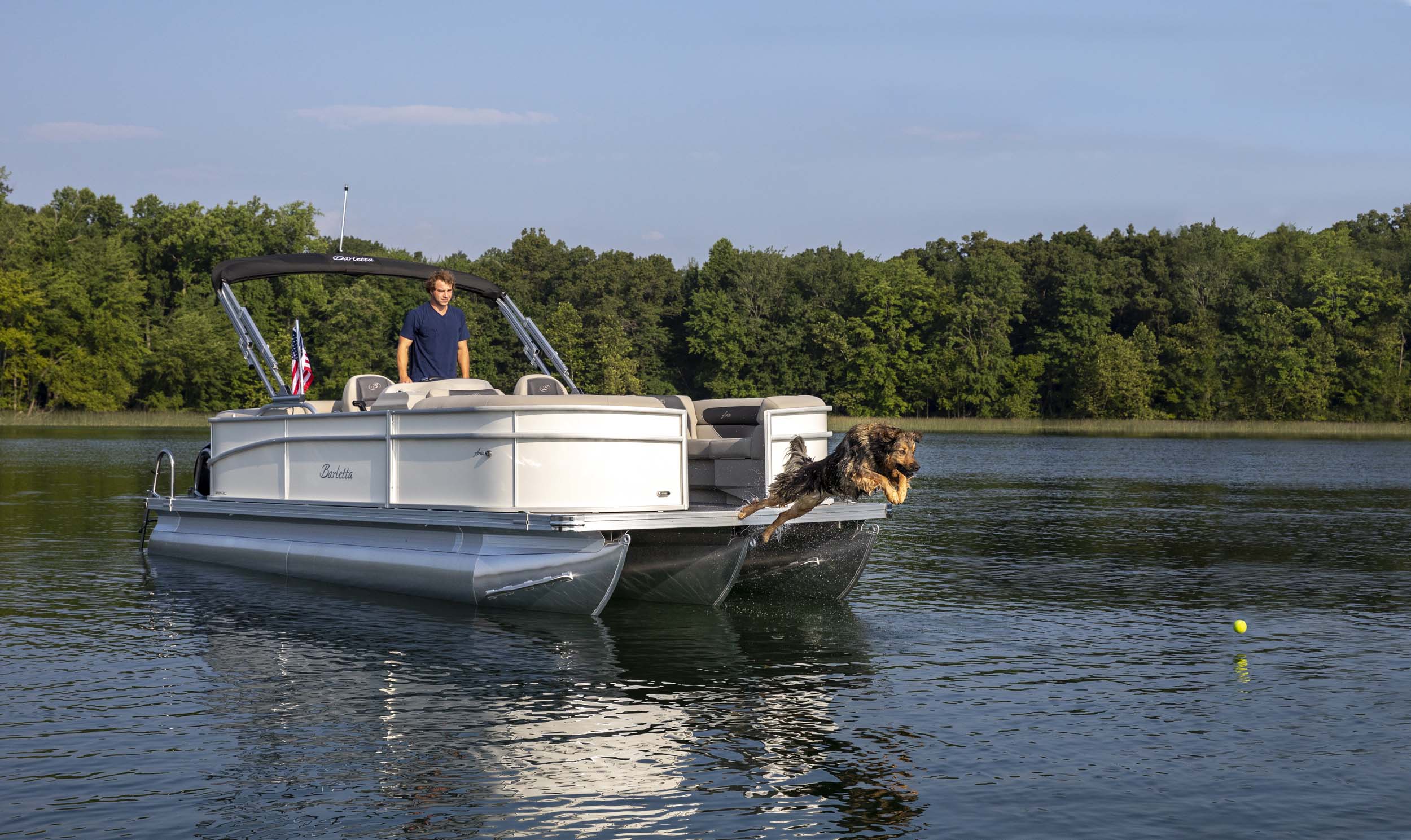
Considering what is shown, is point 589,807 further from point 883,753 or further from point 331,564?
point 331,564

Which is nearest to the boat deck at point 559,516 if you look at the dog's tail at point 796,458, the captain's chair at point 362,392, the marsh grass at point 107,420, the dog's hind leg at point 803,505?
the captain's chair at point 362,392

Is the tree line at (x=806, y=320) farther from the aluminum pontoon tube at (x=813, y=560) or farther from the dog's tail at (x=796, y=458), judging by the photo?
the dog's tail at (x=796, y=458)

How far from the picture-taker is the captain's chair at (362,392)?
13656mm

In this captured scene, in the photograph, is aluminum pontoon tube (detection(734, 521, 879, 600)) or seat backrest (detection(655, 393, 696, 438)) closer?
seat backrest (detection(655, 393, 696, 438))

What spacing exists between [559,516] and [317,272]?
642cm

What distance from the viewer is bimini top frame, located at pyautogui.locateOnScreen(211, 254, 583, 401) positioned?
14.9 metres

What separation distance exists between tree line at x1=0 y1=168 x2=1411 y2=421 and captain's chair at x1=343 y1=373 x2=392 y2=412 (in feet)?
226

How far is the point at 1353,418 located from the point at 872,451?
90.8 meters

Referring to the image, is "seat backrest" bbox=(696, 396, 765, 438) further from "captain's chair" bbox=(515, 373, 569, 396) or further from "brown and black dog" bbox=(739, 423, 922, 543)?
"brown and black dog" bbox=(739, 423, 922, 543)

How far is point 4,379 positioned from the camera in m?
81.9

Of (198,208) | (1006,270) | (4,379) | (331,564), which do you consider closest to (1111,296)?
(1006,270)

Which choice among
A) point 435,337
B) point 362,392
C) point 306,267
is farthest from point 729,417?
point 306,267

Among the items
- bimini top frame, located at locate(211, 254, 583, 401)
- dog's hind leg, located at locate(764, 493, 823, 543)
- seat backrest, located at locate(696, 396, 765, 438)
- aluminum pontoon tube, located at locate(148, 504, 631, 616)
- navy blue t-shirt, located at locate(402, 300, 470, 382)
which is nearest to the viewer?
dog's hind leg, located at locate(764, 493, 823, 543)

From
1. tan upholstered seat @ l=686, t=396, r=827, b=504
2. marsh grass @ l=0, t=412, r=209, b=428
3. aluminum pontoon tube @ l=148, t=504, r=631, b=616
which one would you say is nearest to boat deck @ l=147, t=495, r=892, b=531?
aluminum pontoon tube @ l=148, t=504, r=631, b=616
